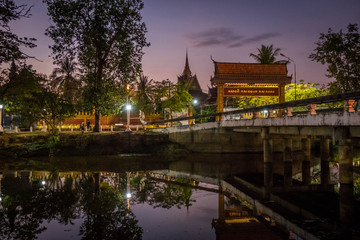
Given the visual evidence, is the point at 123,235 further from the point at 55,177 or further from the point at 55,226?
the point at 55,177

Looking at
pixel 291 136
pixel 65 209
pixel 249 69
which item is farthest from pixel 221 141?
pixel 65 209

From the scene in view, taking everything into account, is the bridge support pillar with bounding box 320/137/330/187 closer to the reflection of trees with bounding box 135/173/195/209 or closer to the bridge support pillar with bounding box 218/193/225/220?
the bridge support pillar with bounding box 218/193/225/220

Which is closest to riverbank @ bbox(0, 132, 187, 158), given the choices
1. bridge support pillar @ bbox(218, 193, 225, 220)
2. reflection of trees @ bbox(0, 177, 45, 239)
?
reflection of trees @ bbox(0, 177, 45, 239)

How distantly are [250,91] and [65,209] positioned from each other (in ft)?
70.4

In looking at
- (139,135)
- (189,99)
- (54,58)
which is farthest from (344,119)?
(189,99)

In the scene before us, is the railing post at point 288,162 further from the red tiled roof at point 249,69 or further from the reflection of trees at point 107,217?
Answer: the reflection of trees at point 107,217

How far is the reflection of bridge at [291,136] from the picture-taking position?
39.0ft

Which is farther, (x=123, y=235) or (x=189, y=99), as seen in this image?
(x=189, y=99)

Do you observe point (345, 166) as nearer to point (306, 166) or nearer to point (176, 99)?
point (306, 166)

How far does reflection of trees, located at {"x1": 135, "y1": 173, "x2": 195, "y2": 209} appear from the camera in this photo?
11836 mm

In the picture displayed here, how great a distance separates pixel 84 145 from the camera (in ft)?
88.6

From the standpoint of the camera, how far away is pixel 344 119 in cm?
1168

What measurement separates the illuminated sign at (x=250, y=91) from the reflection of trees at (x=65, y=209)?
17386mm

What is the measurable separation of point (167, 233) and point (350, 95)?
8555 mm
